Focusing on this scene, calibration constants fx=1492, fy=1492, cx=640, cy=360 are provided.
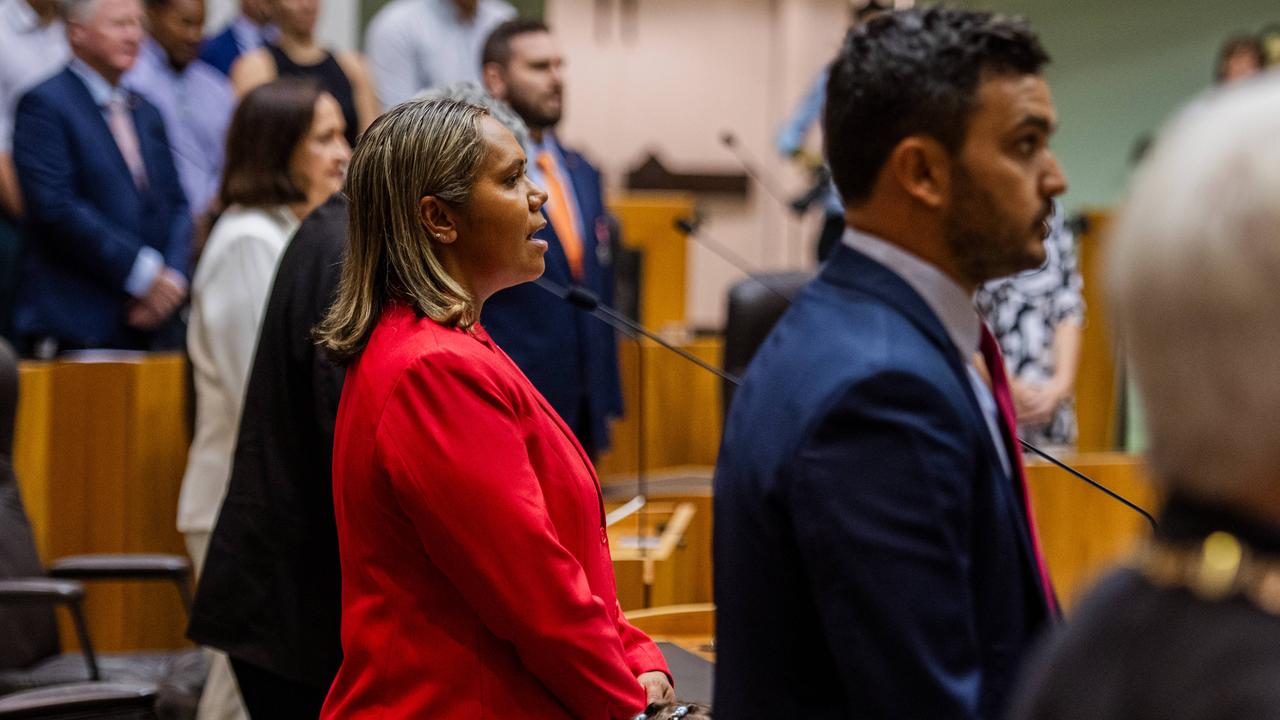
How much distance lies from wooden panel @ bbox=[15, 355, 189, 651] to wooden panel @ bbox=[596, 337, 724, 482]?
1.63 metres

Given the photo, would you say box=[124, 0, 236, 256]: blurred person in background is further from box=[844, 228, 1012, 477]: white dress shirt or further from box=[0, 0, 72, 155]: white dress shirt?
box=[844, 228, 1012, 477]: white dress shirt

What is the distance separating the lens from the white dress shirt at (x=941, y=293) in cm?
125

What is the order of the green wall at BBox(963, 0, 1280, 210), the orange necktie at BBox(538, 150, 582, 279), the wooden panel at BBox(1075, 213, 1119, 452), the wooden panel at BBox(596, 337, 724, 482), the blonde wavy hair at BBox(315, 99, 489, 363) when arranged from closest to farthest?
the blonde wavy hair at BBox(315, 99, 489, 363) < the orange necktie at BBox(538, 150, 582, 279) < the wooden panel at BBox(596, 337, 724, 482) < the wooden panel at BBox(1075, 213, 1119, 452) < the green wall at BBox(963, 0, 1280, 210)

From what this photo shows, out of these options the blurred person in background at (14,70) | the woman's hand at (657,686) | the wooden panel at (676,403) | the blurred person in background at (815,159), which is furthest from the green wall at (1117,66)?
the woman's hand at (657,686)

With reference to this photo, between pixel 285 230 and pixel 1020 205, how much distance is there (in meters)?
1.83

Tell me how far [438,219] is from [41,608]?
1.84 meters

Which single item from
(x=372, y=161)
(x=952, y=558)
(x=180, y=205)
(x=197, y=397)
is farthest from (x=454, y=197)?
(x=180, y=205)

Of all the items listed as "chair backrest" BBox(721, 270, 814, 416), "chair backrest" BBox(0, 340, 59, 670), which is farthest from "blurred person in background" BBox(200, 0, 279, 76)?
"chair backrest" BBox(0, 340, 59, 670)

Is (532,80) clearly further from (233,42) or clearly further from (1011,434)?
(1011,434)

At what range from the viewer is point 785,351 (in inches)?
48.1

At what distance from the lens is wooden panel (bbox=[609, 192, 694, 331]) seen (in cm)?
573

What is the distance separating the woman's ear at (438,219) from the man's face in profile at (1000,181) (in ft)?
2.25

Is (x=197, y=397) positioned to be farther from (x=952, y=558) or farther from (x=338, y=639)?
(x=952, y=558)

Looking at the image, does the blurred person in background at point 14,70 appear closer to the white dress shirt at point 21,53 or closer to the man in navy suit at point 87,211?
the white dress shirt at point 21,53
